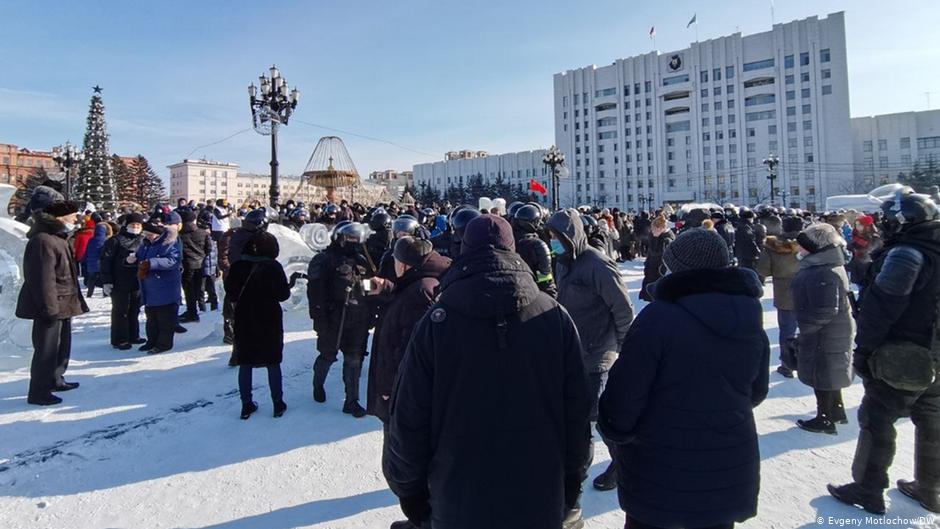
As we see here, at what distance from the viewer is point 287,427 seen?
13.6 feet

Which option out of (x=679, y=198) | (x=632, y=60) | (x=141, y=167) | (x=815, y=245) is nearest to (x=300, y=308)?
(x=815, y=245)

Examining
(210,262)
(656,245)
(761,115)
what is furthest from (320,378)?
(761,115)

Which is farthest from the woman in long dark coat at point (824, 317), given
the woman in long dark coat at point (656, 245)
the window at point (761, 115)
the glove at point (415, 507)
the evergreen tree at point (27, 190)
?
the window at point (761, 115)

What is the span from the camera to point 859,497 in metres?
2.93

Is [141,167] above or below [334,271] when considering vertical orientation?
above

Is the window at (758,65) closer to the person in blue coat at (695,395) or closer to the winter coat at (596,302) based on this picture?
the winter coat at (596,302)

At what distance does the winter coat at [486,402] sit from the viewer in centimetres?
162

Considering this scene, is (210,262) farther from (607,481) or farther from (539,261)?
(607,481)

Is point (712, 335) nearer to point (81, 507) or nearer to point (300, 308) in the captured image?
point (81, 507)

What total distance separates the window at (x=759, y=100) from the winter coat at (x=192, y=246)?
80536 millimetres

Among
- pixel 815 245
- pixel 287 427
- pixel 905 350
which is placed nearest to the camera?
pixel 905 350

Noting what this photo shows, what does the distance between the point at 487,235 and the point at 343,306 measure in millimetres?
3101

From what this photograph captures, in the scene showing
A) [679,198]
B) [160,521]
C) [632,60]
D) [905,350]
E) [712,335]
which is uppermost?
[632,60]

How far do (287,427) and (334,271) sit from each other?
136cm
